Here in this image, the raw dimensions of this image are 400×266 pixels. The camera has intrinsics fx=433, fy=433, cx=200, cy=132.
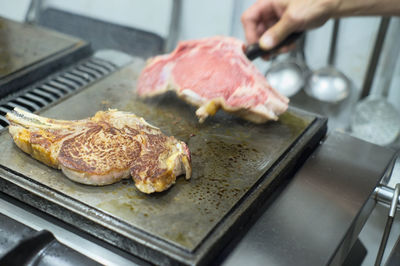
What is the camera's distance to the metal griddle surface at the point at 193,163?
1.16 m

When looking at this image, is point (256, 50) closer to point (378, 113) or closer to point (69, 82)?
point (69, 82)

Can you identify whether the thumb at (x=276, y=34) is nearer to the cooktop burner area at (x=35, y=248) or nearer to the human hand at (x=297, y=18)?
the human hand at (x=297, y=18)

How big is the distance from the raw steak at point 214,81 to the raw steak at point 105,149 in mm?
294

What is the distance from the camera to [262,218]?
4.17 ft

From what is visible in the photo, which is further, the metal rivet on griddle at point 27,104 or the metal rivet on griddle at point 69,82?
the metal rivet on griddle at point 69,82

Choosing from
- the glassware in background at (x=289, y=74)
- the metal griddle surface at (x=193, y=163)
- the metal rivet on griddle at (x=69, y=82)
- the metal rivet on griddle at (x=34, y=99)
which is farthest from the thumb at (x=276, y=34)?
the glassware in background at (x=289, y=74)

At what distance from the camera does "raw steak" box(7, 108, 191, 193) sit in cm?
123

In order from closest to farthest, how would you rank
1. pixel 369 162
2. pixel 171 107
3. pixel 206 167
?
1. pixel 206 167
2. pixel 369 162
3. pixel 171 107

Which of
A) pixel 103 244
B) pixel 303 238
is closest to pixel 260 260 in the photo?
pixel 303 238

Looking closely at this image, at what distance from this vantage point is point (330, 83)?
2.88 metres

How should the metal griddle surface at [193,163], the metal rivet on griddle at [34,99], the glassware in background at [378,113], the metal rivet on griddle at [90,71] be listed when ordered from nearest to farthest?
the metal griddle surface at [193,163] → the metal rivet on griddle at [34,99] → the metal rivet on griddle at [90,71] → the glassware in background at [378,113]

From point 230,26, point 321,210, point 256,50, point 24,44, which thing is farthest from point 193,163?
point 230,26

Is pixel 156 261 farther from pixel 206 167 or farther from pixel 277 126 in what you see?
pixel 277 126

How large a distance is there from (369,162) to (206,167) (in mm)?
606
